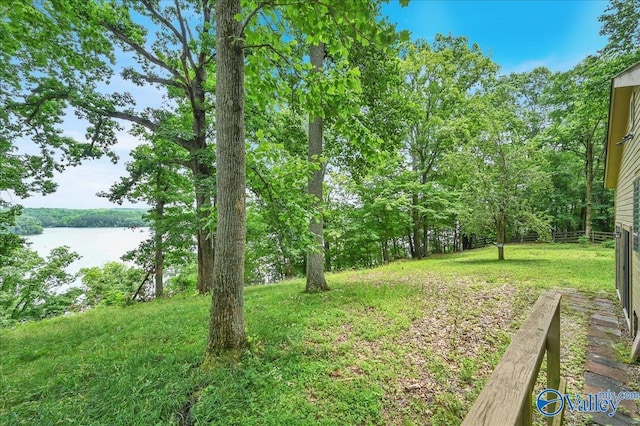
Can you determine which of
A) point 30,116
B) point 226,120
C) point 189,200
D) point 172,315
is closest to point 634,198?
point 226,120

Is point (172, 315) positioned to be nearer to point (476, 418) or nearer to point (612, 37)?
point (476, 418)

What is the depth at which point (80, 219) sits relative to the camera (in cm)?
1384

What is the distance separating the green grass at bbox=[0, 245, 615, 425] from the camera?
246cm

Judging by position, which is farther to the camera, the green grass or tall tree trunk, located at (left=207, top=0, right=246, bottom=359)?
tall tree trunk, located at (left=207, top=0, right=246, bottom=359)

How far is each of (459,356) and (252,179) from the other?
366 cm

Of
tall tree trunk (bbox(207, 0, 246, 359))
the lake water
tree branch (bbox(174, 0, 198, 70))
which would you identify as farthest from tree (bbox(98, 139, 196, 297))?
tall tree trunk (bbox(207, 0, 246, 359))

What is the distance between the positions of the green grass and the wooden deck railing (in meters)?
1.52

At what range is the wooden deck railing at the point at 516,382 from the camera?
774mm

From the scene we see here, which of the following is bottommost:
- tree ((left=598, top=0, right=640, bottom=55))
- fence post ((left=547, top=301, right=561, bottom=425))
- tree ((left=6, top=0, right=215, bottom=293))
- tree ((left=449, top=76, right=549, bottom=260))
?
fence post ((left=547, top=301, right=561, bottom=425))

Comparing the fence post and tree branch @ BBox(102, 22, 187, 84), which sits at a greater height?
tree branch @ BBox(102, 22, 187, 84)

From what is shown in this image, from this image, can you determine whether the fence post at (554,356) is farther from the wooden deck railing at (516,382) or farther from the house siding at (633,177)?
the house siding at (633,177)

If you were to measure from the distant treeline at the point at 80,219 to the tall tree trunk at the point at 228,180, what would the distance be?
26.2 ft

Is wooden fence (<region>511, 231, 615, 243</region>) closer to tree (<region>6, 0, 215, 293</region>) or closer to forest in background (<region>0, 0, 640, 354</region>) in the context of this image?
forest in background (<region>0, 0, 640, 354</region>)

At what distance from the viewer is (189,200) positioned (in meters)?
10.0
